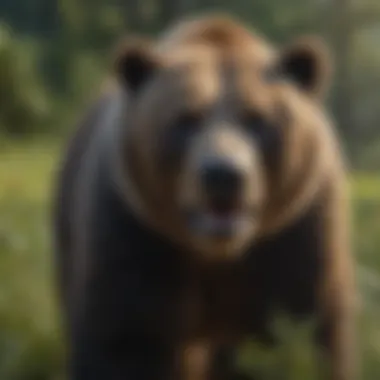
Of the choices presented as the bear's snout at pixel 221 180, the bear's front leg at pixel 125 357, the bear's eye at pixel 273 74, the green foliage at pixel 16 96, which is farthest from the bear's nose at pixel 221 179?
the green foliage at pixel 16 96

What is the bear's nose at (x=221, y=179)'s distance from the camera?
3.60 m

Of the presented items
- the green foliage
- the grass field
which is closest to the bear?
the grass field

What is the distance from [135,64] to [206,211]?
0.49 m

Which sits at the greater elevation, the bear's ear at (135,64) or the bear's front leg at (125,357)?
the bear's ear at (135,64)

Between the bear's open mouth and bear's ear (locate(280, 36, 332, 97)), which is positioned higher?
bear's ear (locate(280, 36, 332, 97))

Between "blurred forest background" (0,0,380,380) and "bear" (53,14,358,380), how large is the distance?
0.16 metres

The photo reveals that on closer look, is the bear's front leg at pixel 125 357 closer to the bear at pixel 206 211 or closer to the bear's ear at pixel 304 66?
the bear at pixel 206 211

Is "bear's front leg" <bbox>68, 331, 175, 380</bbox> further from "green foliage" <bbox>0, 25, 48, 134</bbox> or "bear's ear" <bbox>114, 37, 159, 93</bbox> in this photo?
"green foliage" <bbox>0, 25, 48, 134</bbox>

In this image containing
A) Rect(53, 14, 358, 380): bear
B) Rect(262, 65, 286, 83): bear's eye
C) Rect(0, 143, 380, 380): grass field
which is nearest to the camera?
Rect(53, 14, 358, 380): bear

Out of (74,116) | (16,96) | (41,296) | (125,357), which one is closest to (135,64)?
(125,357)

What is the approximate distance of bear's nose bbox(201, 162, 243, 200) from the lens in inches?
142

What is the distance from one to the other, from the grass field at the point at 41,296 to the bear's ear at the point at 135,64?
851 mm

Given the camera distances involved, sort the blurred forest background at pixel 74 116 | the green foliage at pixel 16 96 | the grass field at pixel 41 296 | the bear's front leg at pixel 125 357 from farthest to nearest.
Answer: the green foliage at pixel 16 96
the blurred forest background at pixel 74 116
the grass field at pixel 41 296
the bear's front leg at pixel 125 357

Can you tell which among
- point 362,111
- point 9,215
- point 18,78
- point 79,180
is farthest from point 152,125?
point 362,111
